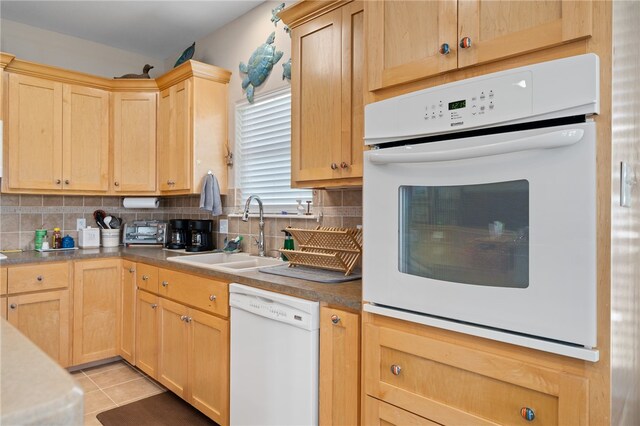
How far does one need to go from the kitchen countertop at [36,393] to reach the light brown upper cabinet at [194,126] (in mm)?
2858

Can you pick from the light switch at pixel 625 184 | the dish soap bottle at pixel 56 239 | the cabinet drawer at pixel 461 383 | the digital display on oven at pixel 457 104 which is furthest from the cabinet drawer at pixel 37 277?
the light switch at pixel 625 184

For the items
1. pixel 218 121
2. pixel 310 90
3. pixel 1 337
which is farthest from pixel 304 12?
pixel 1 337

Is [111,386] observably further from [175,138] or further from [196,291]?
[175,138]

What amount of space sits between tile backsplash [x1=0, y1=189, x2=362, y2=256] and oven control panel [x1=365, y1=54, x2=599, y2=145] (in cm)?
100

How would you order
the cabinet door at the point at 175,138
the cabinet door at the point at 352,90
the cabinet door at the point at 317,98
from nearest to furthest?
the cabinet door at the point at 352,90, the cabinet door at the point at 317,98, the cabinet door at the point at 175,138

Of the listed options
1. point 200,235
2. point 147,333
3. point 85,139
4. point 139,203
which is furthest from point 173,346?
point 85,139

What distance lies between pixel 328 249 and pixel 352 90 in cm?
81

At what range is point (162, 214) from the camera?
4.19m

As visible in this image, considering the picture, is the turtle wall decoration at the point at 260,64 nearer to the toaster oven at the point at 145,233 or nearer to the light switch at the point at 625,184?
the toaster oven at the point at 145,233

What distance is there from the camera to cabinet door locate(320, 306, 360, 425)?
1.60 m

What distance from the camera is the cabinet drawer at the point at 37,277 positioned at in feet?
9.63

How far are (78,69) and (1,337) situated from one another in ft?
12.8

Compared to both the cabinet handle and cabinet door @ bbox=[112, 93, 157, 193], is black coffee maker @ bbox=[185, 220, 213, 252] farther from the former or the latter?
the cabinet handle

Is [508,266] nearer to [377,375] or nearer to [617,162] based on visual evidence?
[617,162]
